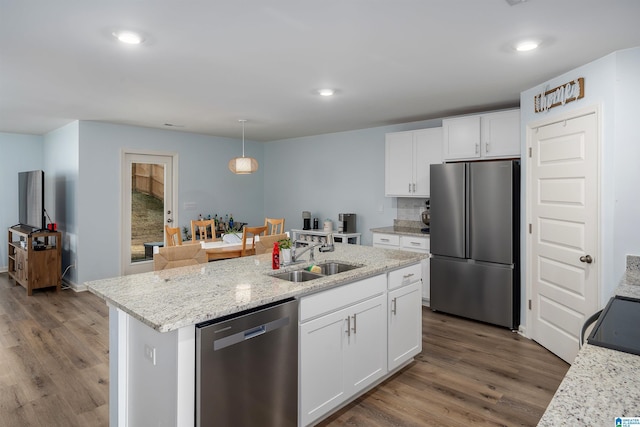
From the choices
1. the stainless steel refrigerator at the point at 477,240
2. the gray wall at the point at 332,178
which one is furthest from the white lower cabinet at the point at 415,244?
the gray wall at the point at 332,178

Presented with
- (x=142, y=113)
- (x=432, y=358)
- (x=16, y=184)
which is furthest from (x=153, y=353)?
(x=16, y=184)

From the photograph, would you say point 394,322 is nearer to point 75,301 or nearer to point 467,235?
point 467,235

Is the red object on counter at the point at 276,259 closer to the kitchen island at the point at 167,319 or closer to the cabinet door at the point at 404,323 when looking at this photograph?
the kitchen island at the point at 167,319

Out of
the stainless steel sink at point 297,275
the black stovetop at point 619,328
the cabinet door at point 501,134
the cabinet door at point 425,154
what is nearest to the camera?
the black stovetop at point 619,328

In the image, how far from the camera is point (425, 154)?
16.5ft

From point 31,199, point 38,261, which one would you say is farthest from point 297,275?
point 31,199

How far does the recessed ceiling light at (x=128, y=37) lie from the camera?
2.41 m

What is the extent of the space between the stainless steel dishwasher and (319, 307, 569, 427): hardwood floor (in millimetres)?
537

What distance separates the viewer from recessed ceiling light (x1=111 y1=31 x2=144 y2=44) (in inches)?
95.0

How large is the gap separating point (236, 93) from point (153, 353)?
2.81 metres

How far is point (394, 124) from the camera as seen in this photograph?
224 inches

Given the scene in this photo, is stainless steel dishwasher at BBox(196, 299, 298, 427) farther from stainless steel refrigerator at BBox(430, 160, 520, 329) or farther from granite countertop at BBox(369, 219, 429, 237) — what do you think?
granite countertop at BBox(369, 219, 429, 237)

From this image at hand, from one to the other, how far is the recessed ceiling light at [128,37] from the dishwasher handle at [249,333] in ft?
6.35

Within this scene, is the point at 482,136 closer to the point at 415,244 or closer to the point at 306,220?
the point at 415,244
